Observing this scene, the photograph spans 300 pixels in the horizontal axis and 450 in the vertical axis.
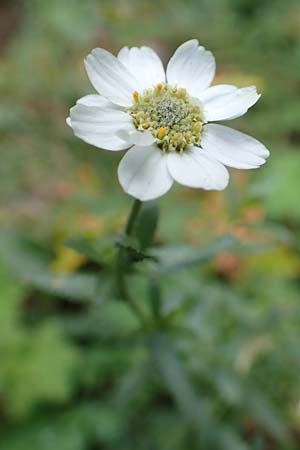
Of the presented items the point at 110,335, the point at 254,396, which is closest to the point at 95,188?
the point at 110,335

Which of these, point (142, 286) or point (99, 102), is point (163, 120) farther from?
point (142, 286)

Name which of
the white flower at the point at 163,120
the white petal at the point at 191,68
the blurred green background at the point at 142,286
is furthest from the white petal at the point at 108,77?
the blurred green background at the point at 142,286

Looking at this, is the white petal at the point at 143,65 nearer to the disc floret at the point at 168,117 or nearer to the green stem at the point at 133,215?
the disc floret at the point at 168,117

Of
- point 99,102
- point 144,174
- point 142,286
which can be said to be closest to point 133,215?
point 144,174

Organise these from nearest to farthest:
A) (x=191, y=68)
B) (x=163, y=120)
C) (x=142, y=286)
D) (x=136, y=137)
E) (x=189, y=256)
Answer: (x=136, y=137) → (x=163, y=120) → (x=191, y=68) → (x=189, y=256) → (x=142, y=286)

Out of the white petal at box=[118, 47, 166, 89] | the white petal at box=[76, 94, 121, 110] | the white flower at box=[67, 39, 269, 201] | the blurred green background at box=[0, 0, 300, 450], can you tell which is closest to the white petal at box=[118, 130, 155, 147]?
the white flower at box=[67, 39, 269, 201]

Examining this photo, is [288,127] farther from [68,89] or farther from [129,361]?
[129,361]
